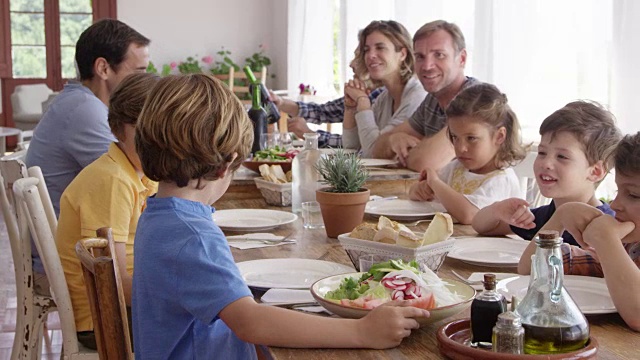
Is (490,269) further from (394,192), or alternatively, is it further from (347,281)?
(394,192)

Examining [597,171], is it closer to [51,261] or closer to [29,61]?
[51,261]

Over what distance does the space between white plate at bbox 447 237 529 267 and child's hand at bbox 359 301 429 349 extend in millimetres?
522

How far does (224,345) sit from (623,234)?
0.67 meters

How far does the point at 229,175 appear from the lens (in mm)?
1464

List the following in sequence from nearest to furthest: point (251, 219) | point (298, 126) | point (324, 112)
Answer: point (251, 219) → point (298, 126) → point (324, 112)

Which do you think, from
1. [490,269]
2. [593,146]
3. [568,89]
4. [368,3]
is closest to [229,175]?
[490,269]

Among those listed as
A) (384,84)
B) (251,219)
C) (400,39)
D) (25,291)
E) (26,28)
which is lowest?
(25,291)

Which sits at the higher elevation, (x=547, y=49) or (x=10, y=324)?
(x=547, y=49)

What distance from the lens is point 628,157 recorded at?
143cm

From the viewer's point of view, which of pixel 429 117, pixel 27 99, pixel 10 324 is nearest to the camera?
pixel 429 117

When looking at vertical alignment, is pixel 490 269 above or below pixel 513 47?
below

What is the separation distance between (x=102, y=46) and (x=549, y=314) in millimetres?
2221

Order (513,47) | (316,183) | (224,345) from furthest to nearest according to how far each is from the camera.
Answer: (513,47)
(316,183)
(224,345)

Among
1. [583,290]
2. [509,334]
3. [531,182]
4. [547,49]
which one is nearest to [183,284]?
[509,334]
